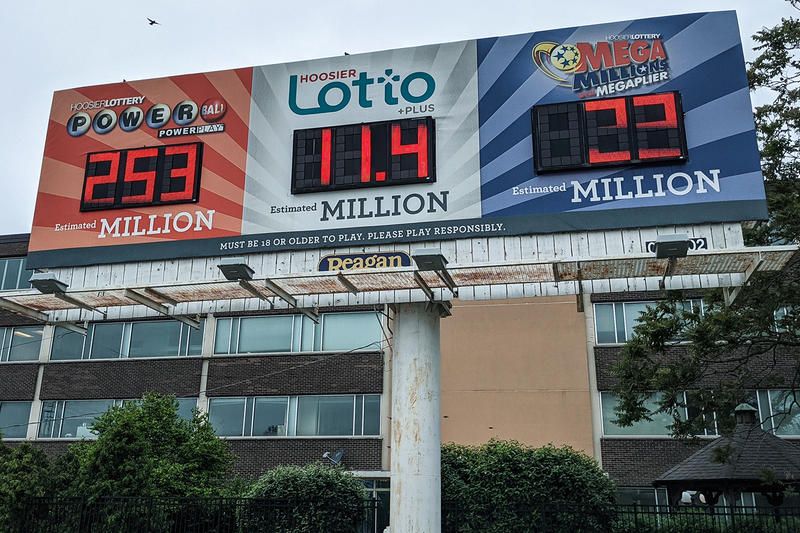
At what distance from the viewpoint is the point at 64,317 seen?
47.8 feet

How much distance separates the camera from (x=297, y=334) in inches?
1172

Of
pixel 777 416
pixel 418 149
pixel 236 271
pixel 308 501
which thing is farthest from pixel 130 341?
pixel 777 416

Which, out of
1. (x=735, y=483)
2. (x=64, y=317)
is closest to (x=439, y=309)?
(x=64, y=317)

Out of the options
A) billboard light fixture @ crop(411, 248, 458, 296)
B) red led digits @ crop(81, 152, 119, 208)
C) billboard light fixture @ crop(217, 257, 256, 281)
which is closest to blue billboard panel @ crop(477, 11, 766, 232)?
billboard light fixture @ crop(411, 248, 458, 296)

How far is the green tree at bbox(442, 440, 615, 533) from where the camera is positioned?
18.0 meters

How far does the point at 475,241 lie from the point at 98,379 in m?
23.2

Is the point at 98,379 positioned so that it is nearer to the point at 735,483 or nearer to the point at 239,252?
the point at 239,252

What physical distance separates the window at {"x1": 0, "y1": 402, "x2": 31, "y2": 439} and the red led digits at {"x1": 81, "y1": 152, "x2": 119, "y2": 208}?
69.3ft

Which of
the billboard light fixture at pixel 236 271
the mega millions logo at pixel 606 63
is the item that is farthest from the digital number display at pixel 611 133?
the billboard light fixture at pixel 236 271

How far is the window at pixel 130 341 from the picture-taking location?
101ft

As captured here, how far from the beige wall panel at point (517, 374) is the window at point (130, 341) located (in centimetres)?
1012

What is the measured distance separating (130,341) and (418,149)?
21872 millimetres

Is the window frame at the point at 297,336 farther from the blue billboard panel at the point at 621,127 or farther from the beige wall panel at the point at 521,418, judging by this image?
the blue billboard panel at the point at 621,127

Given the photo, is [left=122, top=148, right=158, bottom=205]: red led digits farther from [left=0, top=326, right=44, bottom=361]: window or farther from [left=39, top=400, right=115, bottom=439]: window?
[left=0, top=326, right=44, bottom=361]: window
